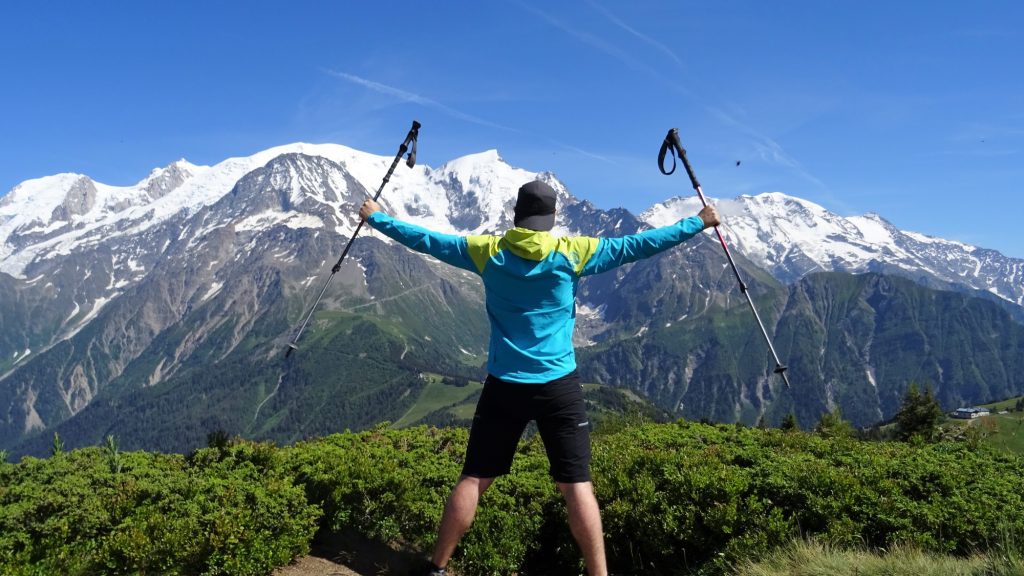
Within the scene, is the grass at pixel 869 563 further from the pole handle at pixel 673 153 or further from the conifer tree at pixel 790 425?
the conifer tree at pixel 790 425

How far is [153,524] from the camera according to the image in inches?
335

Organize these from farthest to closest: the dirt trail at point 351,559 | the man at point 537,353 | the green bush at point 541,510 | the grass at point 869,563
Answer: the dirt trail at point 351,559
the green bush at point 541,510
the man at point 537,353
the grass at point 869,563

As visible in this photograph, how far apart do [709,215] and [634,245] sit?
107cm

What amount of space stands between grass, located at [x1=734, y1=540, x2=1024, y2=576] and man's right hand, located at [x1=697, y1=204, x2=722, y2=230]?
3622 millimetres

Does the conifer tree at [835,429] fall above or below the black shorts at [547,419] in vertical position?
below

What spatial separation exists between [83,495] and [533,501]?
663 cm

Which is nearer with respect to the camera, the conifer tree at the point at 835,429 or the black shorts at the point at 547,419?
the black shorts at the point at 547,419

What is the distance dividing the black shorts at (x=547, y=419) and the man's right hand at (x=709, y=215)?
2328 mm

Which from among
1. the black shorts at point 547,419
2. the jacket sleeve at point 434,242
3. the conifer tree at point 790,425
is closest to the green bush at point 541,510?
the black shorts at point 547,419

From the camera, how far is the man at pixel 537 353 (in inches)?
278

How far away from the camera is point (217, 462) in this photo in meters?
13.1

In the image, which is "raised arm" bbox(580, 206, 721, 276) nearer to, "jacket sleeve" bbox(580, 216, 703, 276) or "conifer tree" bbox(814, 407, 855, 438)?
"jacket sleeve" bbox(580, 216, 703, 276)

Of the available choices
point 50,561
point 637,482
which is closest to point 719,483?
point 637,482

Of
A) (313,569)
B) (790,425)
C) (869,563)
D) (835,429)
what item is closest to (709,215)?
(869,563)
